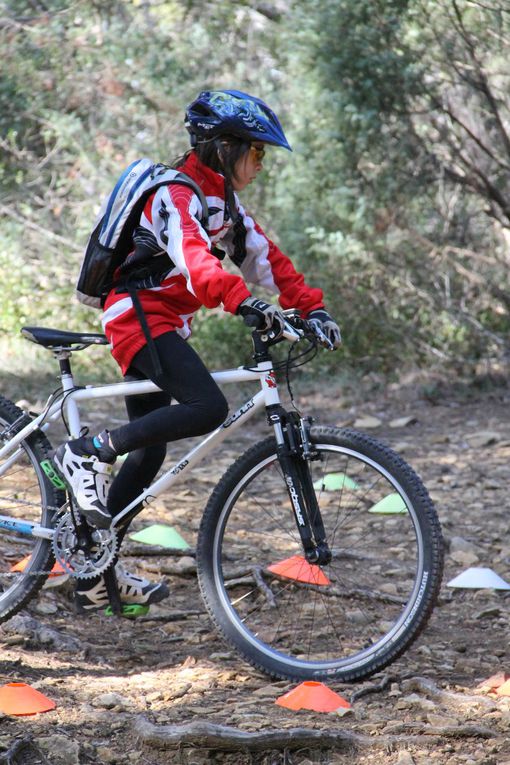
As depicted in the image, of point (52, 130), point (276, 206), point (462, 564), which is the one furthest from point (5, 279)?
point (462, 564)

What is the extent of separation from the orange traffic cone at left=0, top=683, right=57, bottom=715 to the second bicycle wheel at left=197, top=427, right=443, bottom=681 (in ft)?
2.38

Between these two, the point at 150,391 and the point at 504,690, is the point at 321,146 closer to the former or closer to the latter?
the point at 150,391

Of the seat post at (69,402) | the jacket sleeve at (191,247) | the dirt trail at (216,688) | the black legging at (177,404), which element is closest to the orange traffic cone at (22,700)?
the dirt trail at (216,688)

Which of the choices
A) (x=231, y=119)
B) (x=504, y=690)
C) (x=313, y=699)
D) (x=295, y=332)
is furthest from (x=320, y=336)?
(x=504, y=690)

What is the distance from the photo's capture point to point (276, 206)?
923 cm

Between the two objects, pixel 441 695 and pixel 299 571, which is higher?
pixel 299 571

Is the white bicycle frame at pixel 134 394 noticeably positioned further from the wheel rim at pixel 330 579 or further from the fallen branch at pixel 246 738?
the fallen branch at pixel 246 738

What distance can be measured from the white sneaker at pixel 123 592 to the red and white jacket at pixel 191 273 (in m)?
0.77

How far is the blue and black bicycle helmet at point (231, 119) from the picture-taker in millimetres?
3322

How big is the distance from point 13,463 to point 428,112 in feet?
17.0

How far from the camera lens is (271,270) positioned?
3.69 m

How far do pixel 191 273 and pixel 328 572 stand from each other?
1942 millimetres

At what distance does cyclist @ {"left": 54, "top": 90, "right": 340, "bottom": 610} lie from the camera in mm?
3246

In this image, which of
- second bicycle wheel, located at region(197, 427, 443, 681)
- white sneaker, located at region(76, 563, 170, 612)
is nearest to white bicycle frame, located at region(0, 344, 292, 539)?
second bicycle wheel, located at region(197, 427, 443, 681)
